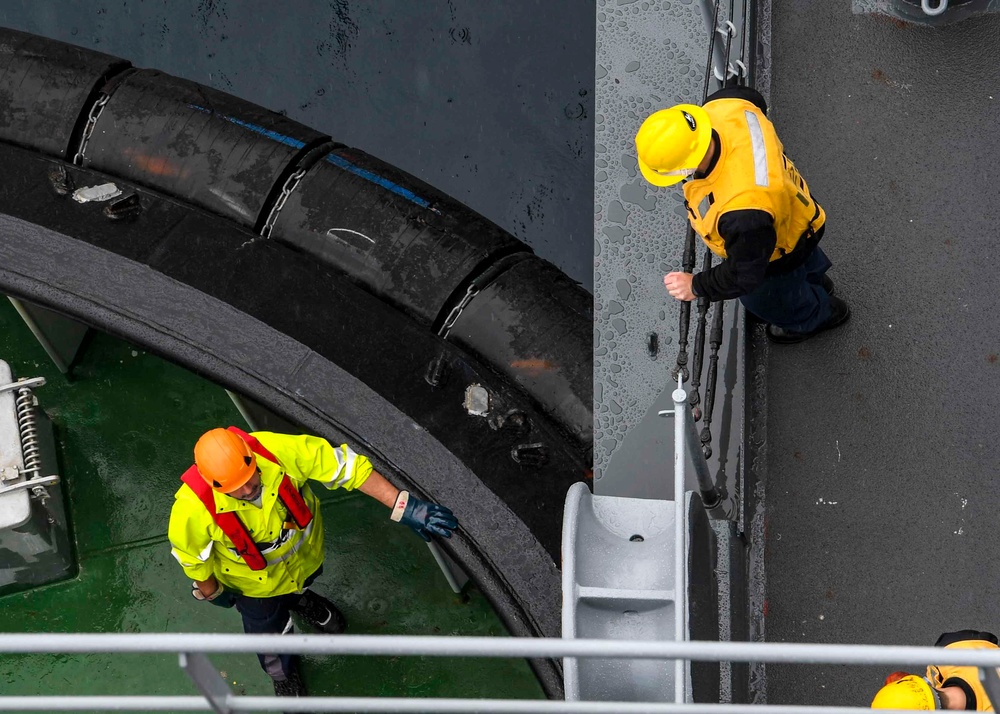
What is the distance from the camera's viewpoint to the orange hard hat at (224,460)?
9.66 feet

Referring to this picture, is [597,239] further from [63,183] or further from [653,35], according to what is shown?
[63,183]

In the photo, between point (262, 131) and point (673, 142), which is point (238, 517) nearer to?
point (673, 142)

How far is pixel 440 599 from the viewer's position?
4.36 m

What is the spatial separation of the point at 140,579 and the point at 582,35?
383cm

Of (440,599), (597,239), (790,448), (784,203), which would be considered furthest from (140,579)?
(784,203)

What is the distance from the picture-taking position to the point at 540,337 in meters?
4.11

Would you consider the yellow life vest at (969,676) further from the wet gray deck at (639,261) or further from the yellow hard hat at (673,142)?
the yellow hard hat at (673,142)

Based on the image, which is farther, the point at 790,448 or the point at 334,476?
the point at 334,476

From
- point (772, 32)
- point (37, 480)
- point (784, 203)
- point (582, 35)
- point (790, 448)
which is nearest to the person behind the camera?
→ point (784, 203)

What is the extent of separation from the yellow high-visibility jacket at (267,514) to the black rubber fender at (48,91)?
2270 mm

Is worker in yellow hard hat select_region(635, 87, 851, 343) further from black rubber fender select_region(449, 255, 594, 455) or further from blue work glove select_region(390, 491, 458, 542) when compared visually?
black rubber fender select_region(449, 255, 594, 455)

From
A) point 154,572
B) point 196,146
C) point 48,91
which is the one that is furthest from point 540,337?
point 48,91

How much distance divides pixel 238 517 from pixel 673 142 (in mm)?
1715

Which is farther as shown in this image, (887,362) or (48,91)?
(48,91)
